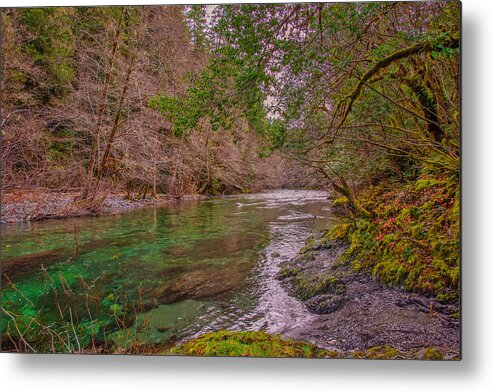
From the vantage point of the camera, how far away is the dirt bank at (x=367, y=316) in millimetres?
2254

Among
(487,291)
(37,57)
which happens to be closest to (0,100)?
(37,57)

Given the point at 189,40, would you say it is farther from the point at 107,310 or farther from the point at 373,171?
the point at 107,310

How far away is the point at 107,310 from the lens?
109 inches

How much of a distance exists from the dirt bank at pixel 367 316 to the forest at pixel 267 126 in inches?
0.9

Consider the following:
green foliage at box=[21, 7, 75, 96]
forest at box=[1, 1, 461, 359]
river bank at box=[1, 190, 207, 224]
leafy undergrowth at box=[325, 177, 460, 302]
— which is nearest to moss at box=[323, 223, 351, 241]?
forest at box=[1, 1, 461, 359]

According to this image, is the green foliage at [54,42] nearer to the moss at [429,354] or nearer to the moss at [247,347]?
the moss at [247,347]

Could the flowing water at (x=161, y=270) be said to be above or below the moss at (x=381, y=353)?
above

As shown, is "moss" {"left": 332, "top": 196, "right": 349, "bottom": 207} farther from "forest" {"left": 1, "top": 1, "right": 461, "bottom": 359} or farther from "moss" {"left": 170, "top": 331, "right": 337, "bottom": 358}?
"moss" {"left": 170, "top": 331, "right": 337, "bottom": 358}

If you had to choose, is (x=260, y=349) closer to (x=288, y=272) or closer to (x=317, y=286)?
(x=317, y=286)

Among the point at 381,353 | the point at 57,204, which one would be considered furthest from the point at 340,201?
the point at 57,204

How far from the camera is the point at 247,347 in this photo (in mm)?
2410

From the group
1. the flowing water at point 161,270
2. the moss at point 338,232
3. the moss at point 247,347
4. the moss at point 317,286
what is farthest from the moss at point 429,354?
the moss at point 338,232

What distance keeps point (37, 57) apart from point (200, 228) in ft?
9.21

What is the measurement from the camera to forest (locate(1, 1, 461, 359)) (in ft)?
8.02
